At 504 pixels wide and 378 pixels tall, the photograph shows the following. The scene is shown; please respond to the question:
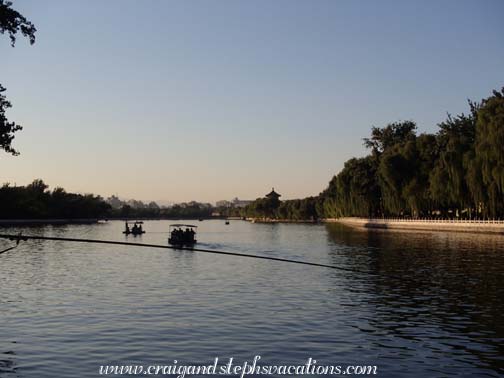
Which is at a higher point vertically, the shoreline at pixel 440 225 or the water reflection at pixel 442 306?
the shoreline at pixel 440 225

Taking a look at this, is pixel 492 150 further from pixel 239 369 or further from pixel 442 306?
pixel 239 369

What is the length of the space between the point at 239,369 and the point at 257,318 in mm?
6675

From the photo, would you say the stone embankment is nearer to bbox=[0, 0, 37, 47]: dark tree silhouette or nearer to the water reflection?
the water reflection

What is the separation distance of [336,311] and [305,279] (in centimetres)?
999

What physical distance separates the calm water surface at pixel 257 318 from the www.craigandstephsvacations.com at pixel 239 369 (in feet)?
1.23

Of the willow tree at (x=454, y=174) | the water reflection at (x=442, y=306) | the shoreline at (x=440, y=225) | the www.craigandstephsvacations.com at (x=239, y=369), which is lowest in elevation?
the www.craigandstephsvacations.com at (x=239, y=369)

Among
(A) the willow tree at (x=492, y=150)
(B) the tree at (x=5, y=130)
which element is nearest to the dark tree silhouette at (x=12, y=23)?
(B) the tree at (x=5, y=130)

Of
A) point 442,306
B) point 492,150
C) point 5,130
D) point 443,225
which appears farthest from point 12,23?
point 443,225

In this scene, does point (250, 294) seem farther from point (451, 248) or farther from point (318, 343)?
point (451, 248)

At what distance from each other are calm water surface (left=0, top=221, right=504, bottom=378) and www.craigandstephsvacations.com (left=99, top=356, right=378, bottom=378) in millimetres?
376

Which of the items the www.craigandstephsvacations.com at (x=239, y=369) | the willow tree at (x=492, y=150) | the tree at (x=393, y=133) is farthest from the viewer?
the tree at (x=393, y=133)

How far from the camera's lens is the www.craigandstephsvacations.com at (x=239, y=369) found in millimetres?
15016

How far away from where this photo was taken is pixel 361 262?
1766 inches

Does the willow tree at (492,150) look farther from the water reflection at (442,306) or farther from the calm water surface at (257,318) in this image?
the calm water surface at (257,318)
